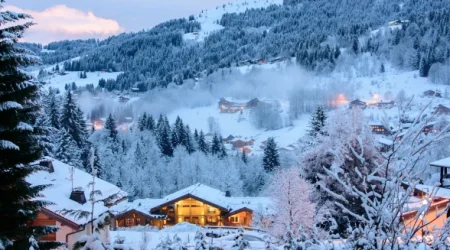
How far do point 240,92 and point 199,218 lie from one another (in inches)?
3967

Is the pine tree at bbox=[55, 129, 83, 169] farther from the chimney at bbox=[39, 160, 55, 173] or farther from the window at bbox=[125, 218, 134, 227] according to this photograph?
the chimney at bbox=[39, 160, 55, 173]

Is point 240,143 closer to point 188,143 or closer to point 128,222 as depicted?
point 188,143

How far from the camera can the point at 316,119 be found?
1252 inches

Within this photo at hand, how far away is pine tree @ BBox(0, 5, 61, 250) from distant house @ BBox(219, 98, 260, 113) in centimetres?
10735

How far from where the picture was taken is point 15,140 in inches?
281

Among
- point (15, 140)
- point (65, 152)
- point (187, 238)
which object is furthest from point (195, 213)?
point (15, 140)

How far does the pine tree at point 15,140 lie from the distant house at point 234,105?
10735 cm

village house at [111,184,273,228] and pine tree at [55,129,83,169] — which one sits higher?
pine tree at [55,129,83,169]

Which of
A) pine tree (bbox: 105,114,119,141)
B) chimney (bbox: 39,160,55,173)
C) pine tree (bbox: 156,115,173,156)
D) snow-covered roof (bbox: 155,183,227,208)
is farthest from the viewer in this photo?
pine tree (bbox: 156,115,173,156)

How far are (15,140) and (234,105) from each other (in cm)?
11134

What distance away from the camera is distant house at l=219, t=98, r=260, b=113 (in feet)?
380

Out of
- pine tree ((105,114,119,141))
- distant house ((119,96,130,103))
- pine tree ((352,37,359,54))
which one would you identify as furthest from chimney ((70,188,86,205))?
pine tree ((352,37,359,54))

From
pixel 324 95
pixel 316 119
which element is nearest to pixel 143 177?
pixel 316 119

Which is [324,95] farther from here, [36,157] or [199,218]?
[36,157]
